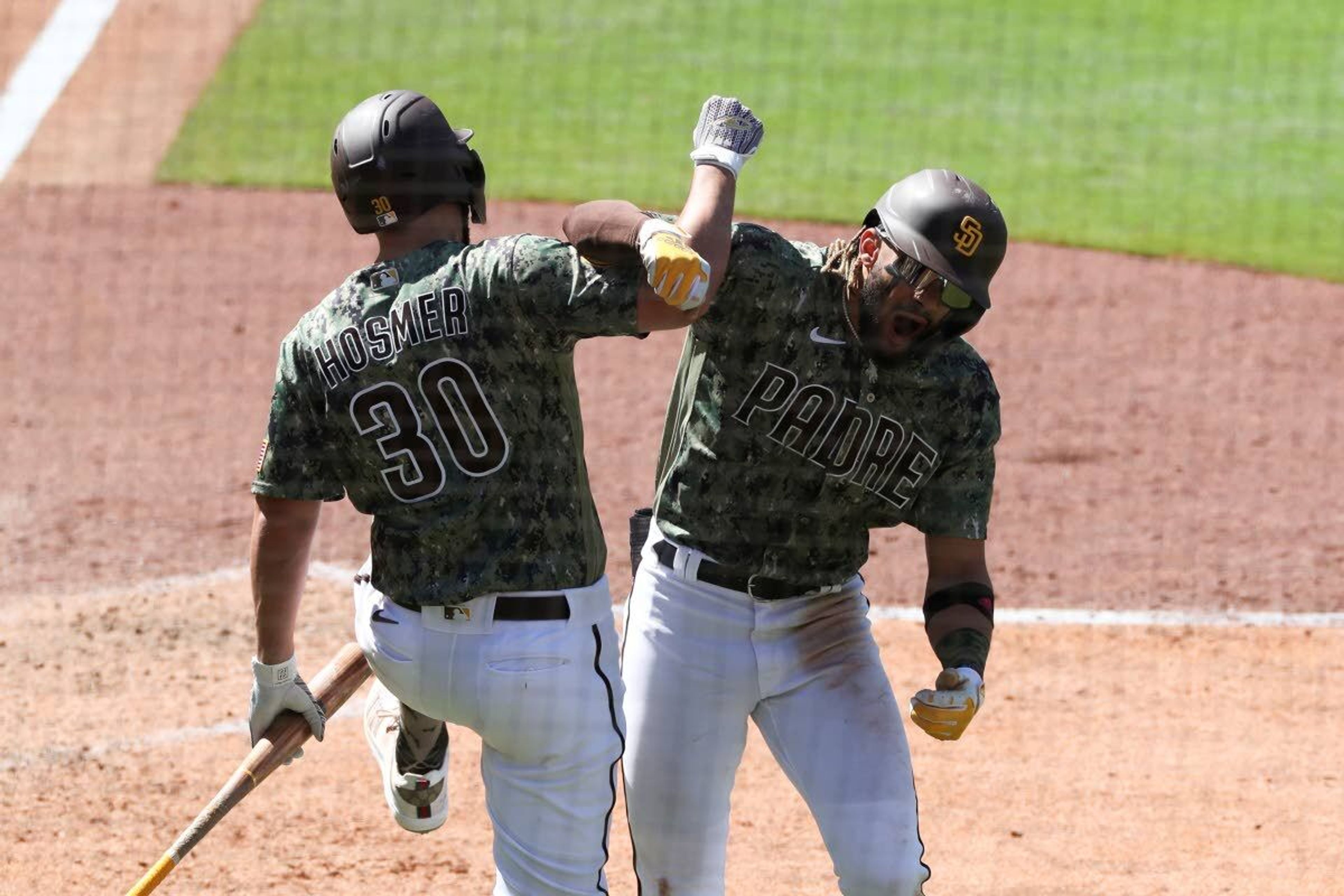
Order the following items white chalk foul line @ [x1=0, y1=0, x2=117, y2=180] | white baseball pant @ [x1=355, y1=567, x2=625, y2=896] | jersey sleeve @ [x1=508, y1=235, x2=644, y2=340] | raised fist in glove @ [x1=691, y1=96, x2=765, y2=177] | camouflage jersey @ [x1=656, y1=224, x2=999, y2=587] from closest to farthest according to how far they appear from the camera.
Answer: jersey sleeve @ [x1=508, y1=235, x2=644, y2=340] → white baseball pant @ [x1=355, y1=567, x2=625, y2=896] → raised fist in glove @ [x1=691, y1=96, x2=765, y2=177] → camouflage jersey @ [x1=656, y1=224, x2=999, y2=587] → white chalk foul line @ [x1=0, y1=0, x2=117, y2=180]

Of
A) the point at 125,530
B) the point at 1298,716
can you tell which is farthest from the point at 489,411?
the point at 125,530

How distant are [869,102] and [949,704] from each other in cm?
1109

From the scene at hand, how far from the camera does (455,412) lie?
3.39 meters

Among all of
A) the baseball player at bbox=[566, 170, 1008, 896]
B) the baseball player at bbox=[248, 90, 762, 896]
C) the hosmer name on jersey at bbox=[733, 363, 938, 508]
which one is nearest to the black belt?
the baseball player at bbox=[566, 170, 1008, 896]

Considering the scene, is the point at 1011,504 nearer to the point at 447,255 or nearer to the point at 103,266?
the point at 447,255

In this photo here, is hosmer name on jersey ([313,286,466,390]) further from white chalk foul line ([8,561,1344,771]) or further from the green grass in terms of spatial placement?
the green grass

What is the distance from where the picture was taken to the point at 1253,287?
10648 millimetres

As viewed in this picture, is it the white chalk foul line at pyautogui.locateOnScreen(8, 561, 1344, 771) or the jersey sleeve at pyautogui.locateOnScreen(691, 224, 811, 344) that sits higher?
the jersey sleeve at pyautogui.locateOnScreen(691, 224, 811, 344)

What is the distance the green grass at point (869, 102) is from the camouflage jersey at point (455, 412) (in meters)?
8.34

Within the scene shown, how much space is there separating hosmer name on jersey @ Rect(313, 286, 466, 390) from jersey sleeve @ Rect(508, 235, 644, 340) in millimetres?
129

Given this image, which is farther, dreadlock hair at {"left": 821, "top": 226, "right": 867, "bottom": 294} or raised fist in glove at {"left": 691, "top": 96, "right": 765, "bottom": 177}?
dreadlock hair at {"left": 821, "top": 226, "right": 867, "bottom": 294}

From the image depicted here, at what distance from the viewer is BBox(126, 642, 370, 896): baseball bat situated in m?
3.80

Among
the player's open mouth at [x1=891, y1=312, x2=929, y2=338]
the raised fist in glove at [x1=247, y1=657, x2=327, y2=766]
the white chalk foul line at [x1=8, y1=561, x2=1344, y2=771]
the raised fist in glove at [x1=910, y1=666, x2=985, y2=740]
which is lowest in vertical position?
the white chalk foul line at [x1=8, y1=561, x2=1344, y2=771]

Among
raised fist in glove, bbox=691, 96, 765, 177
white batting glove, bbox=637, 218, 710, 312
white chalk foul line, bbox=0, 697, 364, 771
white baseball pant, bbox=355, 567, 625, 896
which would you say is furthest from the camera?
white chalk foul line, bbox=0, 697, 364, 771
